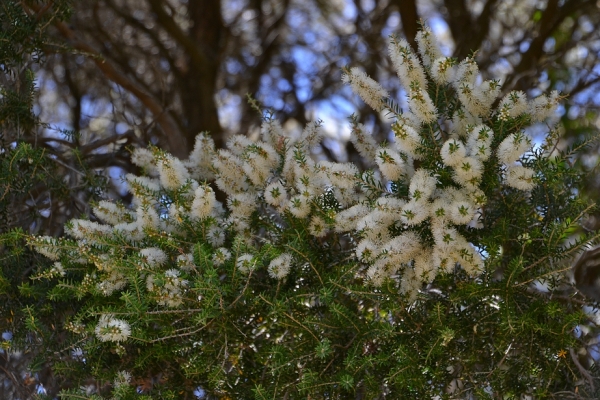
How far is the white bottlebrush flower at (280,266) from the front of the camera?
134cm

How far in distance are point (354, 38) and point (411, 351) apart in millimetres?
2372

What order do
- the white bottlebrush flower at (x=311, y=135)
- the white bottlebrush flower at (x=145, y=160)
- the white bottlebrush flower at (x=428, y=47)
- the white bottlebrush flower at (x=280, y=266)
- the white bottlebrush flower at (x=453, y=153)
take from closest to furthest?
1. the white bottlebrush flower at (x=453, y=153)
2. the white bottlebrush flower at (x=280, y=266)
3. the white bottlebrush flower at (x=428, y=47)
4. the white bottlebrush flower at (x=311, y=135)
5. the white bottlebrush flower at (x=145, y=160)

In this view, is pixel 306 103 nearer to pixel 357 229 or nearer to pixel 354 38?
pixel 354 38

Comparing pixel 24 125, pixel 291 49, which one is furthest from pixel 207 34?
pixel 24 125

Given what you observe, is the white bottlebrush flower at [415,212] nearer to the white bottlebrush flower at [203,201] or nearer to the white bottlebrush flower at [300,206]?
the white bottlebrush flower at [300,206]

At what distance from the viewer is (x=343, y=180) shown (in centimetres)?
137

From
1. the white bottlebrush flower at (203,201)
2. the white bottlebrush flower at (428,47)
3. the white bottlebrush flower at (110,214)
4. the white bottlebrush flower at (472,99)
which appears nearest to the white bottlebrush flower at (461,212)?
the white bottlebrush flower at (472,99)

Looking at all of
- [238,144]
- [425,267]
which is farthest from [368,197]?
[238,144]

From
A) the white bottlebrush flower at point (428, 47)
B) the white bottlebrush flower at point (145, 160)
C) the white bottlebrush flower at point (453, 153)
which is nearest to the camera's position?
the white bottlebrush flower at point (453, 153)

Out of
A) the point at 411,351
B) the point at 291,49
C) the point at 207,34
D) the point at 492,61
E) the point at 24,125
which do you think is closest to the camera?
the point at 411,351

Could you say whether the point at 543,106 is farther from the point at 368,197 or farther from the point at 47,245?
the point at 47,245

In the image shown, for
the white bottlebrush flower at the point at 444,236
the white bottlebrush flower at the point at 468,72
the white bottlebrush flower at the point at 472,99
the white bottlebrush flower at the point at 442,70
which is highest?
the white bottlebrush flower at the point at 468,72

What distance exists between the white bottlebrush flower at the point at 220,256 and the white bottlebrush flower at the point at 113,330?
18 centimetres

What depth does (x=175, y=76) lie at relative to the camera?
314 centimetres
